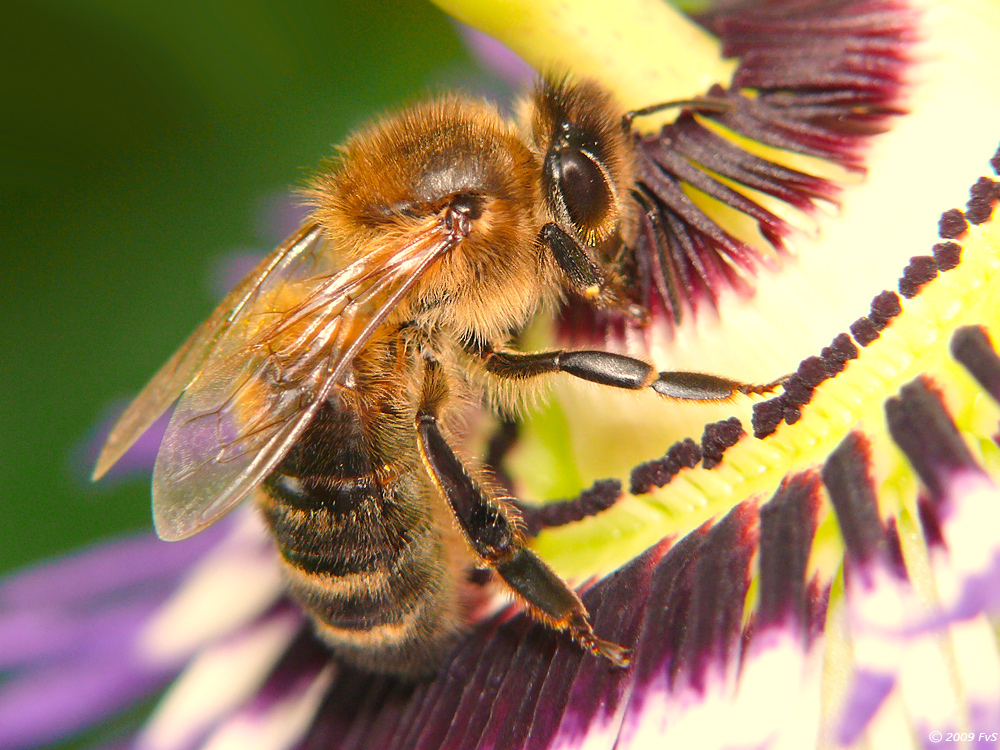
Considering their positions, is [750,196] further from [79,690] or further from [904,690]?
[79,690]

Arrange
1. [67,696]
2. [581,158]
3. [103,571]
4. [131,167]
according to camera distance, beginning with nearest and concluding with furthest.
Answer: [581,158] → [67,696] → [103,571] → [131,167]

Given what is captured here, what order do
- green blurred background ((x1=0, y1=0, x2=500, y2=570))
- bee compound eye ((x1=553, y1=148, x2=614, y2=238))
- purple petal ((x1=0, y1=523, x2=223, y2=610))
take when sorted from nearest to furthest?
bee compound eye ((x1=553, y1=148, x2=614, y2=238)), purple petal ((x1=0, y1=523, x2=223, y2=610)), green blurred background ((x1=0, y1=0, x2=500, y2=570))

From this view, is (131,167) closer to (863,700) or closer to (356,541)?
(356,541)

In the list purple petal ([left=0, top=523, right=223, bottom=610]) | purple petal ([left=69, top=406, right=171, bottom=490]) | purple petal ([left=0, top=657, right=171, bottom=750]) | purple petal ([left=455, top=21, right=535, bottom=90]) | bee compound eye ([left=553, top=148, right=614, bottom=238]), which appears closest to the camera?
bee compound eye ([left=553, top=148, right=614, bottom=238])

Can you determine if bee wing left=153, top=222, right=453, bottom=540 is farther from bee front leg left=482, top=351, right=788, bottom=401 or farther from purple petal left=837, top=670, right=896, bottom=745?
purple petal left=837, top=670, right=896, bottom=745

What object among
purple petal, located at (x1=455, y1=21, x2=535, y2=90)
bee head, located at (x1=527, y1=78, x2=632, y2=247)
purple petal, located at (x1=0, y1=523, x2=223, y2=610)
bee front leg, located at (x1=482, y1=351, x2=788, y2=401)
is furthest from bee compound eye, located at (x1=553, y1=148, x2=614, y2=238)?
purple petal, located at (x1=455, y1=21, x2=535, y2=90)

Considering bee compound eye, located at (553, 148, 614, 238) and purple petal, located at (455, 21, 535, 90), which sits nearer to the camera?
bee compound eye, located at (553, 148, 614, 238)

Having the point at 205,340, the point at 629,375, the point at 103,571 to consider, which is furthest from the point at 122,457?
the point at 629,375

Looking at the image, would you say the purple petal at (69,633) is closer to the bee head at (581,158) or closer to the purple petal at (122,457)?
the purple petal at (122,457)

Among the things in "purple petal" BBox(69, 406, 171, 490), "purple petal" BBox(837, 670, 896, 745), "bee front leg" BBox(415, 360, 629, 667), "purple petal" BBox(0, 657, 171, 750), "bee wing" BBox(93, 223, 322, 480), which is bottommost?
"purple petal" BBox(0, 657, 171, 750)
